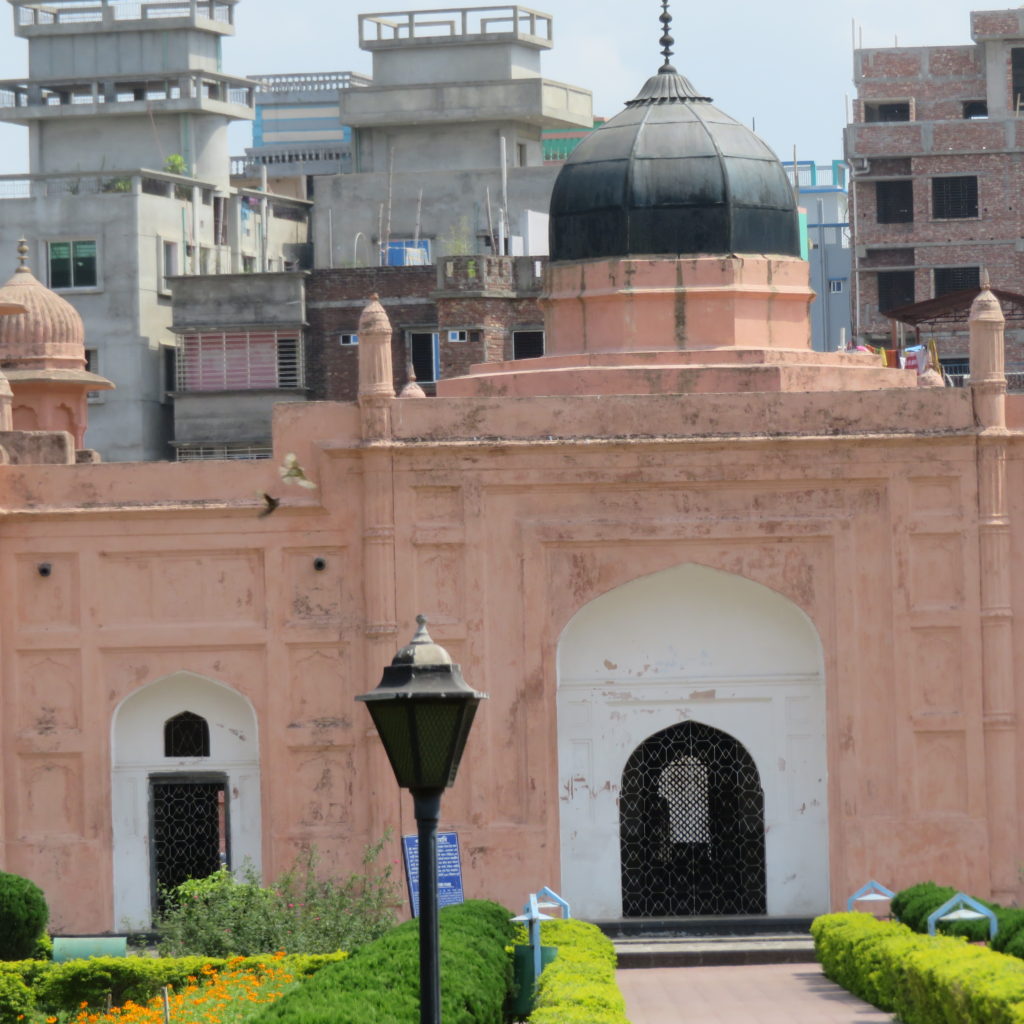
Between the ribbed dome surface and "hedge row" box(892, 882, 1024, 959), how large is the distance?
506 inches

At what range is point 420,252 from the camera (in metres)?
43.4

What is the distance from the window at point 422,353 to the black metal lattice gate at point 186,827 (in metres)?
17.5

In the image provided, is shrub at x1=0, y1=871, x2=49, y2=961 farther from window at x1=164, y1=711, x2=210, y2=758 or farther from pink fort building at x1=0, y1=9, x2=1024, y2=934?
window at x1=164, y1=711, x2=210, y2=758

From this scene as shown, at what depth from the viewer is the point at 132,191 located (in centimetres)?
4272

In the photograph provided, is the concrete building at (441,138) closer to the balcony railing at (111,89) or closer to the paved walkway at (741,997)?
the balcony railing at (111,89)

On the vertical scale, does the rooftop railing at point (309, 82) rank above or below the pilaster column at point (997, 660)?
above

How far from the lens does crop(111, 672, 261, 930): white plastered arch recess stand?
24.1 meters

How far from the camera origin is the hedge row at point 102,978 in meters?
19.4

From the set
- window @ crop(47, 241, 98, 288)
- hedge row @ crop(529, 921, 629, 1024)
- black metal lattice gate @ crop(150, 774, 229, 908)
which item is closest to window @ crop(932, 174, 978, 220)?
window @ crop(47, 241, 98, 288)

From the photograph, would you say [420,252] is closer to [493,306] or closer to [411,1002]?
[493,306]

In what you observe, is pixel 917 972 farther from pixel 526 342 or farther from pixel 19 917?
pixel 526 342

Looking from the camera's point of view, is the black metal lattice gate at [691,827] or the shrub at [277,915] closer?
the shrub at [277,915]

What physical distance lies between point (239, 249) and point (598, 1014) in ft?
99.8

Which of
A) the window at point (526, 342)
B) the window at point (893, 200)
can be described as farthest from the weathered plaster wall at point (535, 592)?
the window at point (893, 200)
